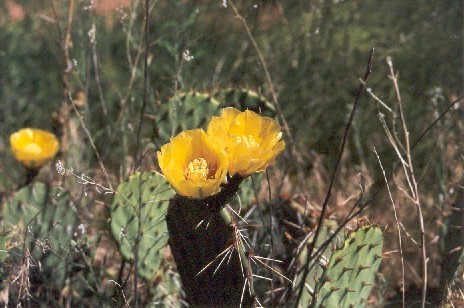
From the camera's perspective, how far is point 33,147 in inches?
77.8

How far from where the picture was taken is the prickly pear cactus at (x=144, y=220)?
5.48 feet

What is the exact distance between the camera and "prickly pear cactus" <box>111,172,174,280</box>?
1.67 metres

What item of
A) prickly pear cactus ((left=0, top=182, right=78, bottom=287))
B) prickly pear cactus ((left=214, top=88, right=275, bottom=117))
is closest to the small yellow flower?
prickly pear cactus ((left=0, top=182, right=78, bottom=287))

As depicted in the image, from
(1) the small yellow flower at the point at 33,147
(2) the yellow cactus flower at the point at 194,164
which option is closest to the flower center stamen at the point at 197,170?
(2) the yellow cactus flower at the point at 194,164

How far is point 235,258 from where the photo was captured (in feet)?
4.25

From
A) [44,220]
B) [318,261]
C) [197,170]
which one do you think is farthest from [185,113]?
[197,170]

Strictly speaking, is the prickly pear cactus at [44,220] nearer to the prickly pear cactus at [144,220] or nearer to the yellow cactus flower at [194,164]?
the prickly pear cactus at [144,220]

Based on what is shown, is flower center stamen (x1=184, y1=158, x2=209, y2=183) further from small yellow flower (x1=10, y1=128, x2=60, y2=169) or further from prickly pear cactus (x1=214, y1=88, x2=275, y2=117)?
small yellow flower (x1=10, y1=128, x2=60, y2=169)

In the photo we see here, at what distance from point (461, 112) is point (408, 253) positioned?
2.04 feet

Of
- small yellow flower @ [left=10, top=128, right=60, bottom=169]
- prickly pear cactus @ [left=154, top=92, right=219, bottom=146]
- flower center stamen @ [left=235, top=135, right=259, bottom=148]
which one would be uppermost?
flower center stamen @ [left=235, top=135, right=259, bottom=148]

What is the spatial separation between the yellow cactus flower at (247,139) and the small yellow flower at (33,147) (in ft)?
2.89

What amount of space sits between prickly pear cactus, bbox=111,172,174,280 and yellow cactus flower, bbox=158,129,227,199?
41 cm

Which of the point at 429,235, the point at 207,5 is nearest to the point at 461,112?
the point at 429,235

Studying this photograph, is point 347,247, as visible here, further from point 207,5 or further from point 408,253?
point 207,5
